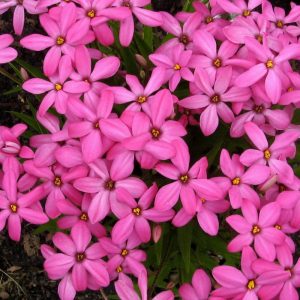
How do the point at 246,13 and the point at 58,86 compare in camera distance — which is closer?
the point at 58,86

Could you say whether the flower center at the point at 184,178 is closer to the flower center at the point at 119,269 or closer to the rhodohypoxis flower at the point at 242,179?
the rhodohypoxis flower at the point at 242,179

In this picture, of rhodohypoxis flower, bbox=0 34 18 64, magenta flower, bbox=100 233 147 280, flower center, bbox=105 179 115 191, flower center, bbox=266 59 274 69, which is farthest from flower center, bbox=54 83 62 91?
flower center, bbox=266 59 274 69

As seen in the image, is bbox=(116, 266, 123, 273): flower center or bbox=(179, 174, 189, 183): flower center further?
bbox=(116, 266, 123, 273): flower center

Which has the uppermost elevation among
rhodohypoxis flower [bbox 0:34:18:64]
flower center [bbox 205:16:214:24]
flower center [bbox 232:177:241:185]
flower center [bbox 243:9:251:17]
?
flower center [bbox 243:9:251:17]

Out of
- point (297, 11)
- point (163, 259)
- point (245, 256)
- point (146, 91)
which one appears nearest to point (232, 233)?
point (163, 259)

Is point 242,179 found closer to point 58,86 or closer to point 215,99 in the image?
point 215,99

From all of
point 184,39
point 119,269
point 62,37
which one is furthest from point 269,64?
point 119,269

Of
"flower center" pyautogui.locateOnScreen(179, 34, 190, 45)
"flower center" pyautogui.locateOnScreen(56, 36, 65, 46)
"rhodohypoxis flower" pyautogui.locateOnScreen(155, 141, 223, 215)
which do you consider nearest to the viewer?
"rhodohypoxis flower" pyautogui.locateOnScreen(155, 141, 223, 215)

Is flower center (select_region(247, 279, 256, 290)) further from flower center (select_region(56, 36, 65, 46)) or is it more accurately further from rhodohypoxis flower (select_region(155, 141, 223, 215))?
flower center (select_region(56, 36, 65, 46))
